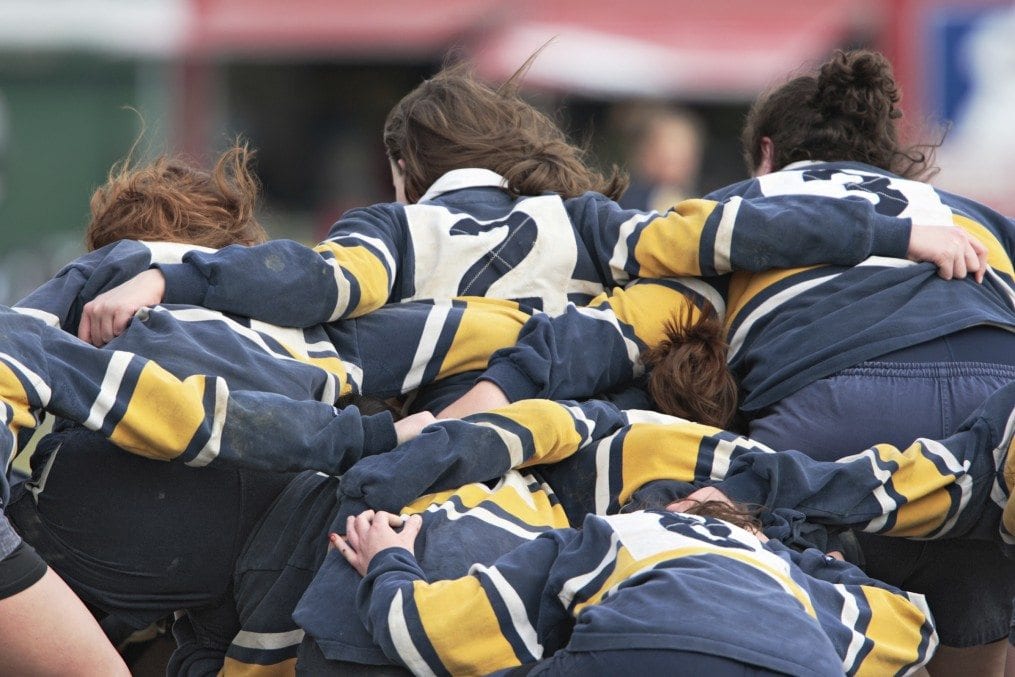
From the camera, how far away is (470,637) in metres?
1.87

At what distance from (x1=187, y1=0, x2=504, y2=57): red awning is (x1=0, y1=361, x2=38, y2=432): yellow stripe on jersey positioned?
8.63m

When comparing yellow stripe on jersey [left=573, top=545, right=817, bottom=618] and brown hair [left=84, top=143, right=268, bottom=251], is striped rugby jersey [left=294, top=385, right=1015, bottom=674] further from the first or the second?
brown hair [left=84, top=143, right=268, bottom=251]

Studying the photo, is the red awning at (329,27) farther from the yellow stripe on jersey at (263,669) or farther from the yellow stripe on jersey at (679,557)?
the yellow stripe on jersey at (679,557)

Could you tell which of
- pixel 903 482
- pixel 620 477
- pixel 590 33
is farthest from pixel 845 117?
pixel 590 33

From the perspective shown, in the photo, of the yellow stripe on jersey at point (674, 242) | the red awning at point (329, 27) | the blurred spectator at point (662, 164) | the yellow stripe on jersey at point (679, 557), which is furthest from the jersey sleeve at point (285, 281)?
the red awning at point (329, 27)

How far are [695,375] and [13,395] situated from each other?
1153 millimetres

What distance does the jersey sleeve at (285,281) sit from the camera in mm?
2367

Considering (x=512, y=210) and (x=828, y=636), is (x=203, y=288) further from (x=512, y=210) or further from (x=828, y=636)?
(x=828, y=636)

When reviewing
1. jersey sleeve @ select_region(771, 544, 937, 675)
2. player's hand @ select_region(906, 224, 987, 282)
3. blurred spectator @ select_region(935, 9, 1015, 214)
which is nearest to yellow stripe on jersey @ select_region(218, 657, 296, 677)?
jersey sleeve @ select_region(771, 544, 937, 675)

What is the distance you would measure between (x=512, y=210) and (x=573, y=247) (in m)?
0.15

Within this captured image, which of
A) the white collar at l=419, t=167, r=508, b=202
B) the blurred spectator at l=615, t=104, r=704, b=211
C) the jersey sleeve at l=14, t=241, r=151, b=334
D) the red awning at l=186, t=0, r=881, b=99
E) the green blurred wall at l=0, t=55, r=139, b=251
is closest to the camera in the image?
the jersey sleeve at l=14, t=241, r=151, b=334

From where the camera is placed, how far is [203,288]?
7.80ft

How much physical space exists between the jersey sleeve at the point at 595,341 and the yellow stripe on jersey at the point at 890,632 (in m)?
0.69

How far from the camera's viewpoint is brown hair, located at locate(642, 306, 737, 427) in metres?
2.47
